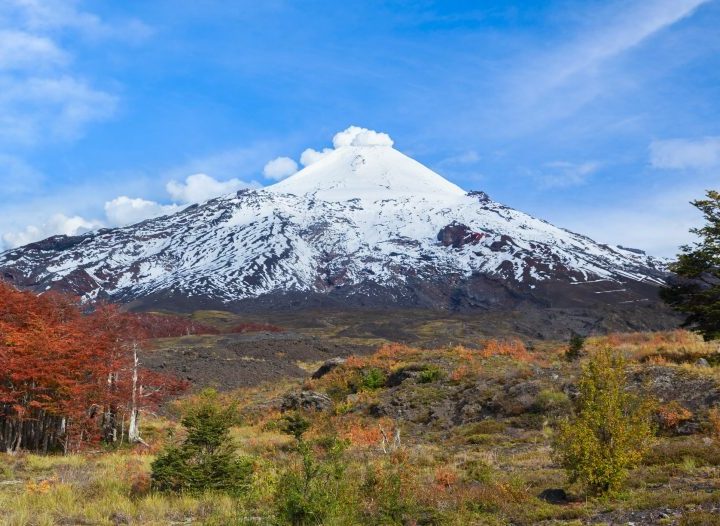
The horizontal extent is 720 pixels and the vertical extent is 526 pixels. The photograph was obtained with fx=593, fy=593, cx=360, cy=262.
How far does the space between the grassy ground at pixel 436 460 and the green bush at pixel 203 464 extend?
34 centimetres

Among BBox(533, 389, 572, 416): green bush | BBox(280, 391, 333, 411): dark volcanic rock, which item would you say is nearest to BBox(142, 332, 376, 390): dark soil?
BBox(280, 391, 333, 411): dark volcanic rock

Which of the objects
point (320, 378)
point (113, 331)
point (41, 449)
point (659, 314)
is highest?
point (659, 314)

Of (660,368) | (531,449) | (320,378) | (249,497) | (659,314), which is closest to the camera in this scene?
(249,497)

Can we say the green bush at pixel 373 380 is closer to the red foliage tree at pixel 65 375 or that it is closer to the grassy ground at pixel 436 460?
the grassy ground at pixel 436 460

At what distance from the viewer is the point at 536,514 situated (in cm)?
953

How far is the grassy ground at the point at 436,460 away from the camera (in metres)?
9.59

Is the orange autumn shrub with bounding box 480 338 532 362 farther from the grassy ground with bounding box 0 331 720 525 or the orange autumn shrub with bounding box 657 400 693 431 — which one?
the orange autumn shrub with bounding box 657 400 693 431

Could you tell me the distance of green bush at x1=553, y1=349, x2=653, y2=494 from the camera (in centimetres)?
1010

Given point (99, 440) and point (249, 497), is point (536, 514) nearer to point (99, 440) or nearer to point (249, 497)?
point (249, 497)

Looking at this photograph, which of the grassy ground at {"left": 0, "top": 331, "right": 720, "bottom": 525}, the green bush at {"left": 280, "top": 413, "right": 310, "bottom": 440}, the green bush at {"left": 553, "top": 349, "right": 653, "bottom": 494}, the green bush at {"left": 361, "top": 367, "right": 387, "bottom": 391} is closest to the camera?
the grassy ground at {"left": 0, "top": 331, "right": 720, "bottom": 525}

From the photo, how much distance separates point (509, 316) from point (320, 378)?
285ft

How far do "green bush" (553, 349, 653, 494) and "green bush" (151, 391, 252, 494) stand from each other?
645 cm

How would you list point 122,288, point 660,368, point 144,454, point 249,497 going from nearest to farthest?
point 249,497, point 144,454, point 660,368, point 122,288

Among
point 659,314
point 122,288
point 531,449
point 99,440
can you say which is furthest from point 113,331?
point 122,288
